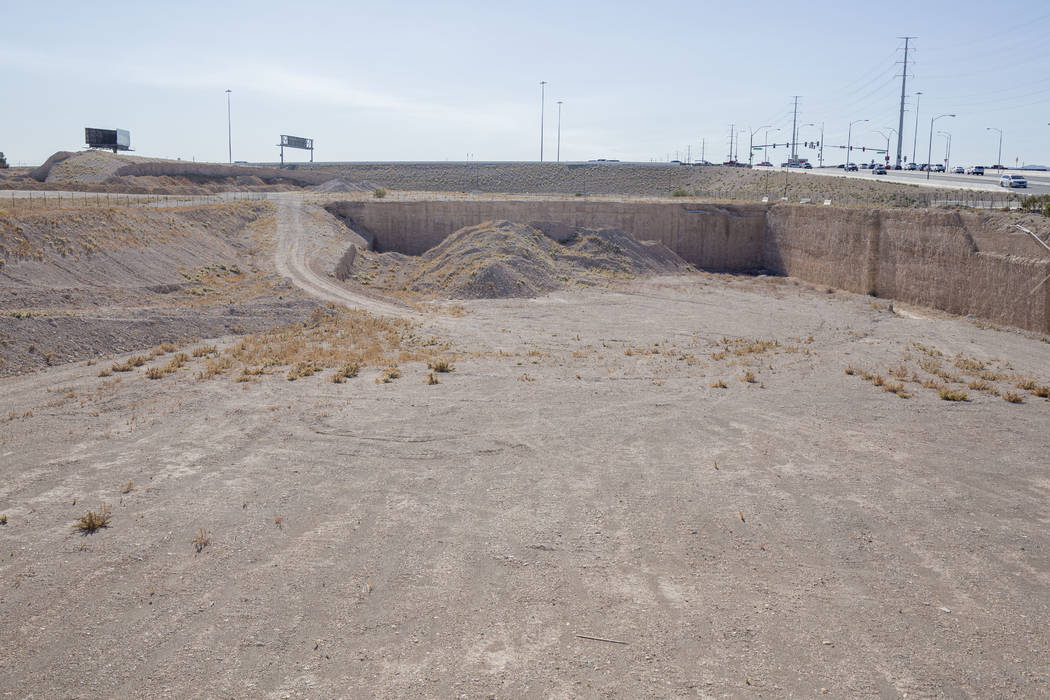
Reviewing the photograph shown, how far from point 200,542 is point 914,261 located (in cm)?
4306

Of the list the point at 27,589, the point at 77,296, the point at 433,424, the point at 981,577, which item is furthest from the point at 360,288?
the point at 981,577

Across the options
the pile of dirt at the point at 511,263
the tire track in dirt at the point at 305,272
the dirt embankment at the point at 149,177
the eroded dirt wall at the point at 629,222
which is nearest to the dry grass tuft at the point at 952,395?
the tire track in dirt at the point at 305,272

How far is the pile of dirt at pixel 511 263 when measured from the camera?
4428 cm

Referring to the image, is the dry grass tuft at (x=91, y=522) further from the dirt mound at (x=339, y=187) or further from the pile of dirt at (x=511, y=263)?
the dirt mound at (x=339, y=187)

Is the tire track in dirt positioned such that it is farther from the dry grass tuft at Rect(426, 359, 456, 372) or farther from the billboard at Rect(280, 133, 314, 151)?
the billboard at Rect(280, 133, 314, 151)

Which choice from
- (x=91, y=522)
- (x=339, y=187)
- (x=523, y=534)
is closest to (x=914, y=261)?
(x=523, y=534)

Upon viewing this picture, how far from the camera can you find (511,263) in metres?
46.2

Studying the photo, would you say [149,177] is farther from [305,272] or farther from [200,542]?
[200,542]

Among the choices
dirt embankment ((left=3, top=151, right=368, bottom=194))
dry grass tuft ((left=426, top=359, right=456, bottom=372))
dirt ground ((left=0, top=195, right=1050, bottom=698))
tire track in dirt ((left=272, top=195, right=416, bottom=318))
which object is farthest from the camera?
dirt embankment ((left=3, top=151, right=368, bottom=194))

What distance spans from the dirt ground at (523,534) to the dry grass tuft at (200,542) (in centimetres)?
4

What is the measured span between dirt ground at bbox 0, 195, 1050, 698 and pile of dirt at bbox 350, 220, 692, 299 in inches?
712

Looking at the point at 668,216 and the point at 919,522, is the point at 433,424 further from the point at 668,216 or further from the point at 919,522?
the point at 668,216

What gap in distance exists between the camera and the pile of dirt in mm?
44281

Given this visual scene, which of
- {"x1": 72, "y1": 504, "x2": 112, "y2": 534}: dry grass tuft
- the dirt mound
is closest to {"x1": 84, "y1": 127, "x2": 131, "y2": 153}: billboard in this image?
the dirt mound
